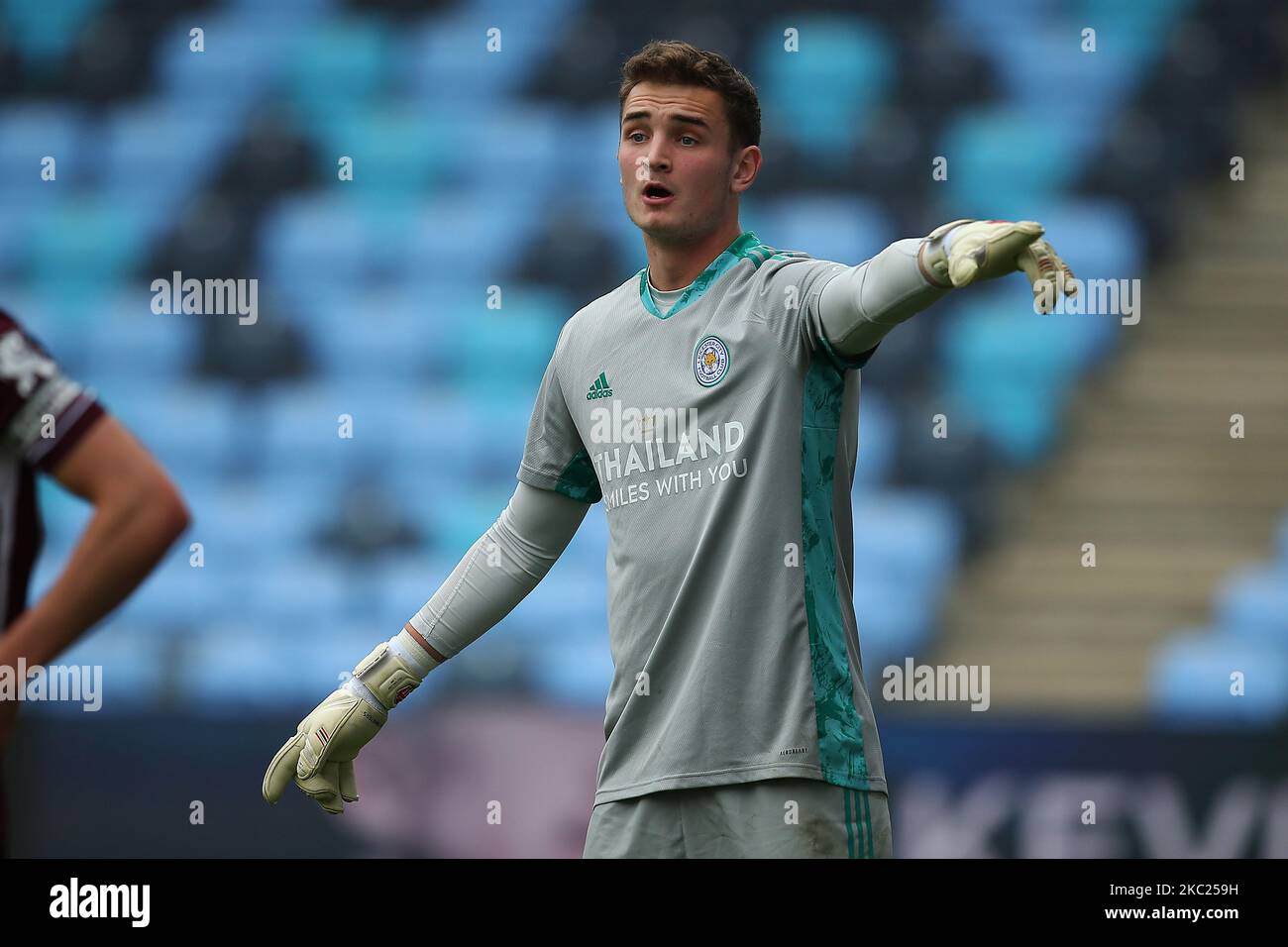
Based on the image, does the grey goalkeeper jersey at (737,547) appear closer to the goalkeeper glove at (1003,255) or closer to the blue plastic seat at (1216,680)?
the goalkeeper glove at (1003,255)

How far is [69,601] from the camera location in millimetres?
2227

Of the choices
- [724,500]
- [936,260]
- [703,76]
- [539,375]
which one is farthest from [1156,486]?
[936,260]

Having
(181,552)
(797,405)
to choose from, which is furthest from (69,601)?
(181,552)

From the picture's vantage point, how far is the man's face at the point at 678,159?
2398 millimetres

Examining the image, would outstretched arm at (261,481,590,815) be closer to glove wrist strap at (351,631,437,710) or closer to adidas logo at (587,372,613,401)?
glove wrist strap at (351,631,437,710)

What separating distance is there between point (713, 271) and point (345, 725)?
0.96 m

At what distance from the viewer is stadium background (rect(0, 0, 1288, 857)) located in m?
Result: 4.75

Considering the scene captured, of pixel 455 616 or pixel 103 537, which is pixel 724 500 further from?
pixel 103 537

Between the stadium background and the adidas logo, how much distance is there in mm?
2463

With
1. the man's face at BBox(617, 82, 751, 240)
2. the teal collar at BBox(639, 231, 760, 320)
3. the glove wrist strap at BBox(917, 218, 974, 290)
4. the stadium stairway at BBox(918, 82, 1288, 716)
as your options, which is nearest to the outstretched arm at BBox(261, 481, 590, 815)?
the teal collar at BBox(639, 231, 760, 320)

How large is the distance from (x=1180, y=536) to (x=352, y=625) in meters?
2.81

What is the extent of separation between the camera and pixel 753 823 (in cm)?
220
